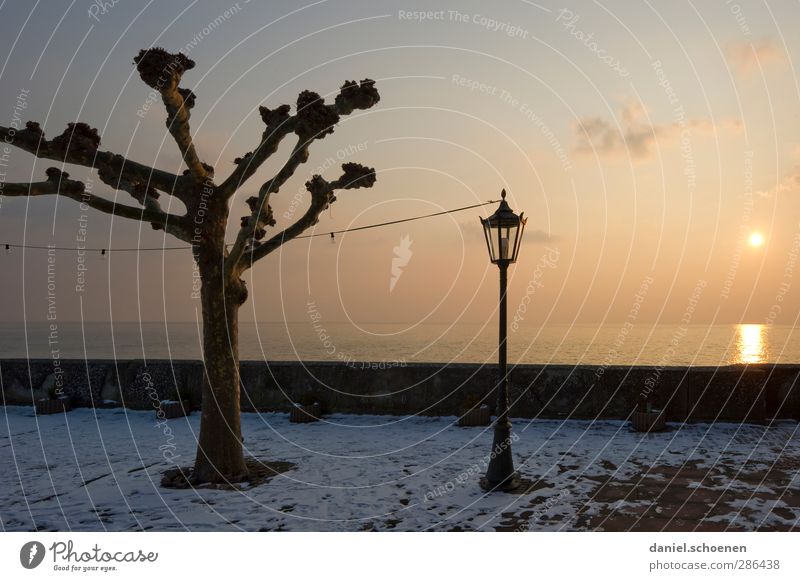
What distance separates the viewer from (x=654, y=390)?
1295cm

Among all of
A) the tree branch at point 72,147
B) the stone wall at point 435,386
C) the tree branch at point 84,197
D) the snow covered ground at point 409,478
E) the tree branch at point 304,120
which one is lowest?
the snow covered ground at point 409,478

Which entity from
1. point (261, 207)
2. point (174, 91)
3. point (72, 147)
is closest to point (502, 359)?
point (261, 207)

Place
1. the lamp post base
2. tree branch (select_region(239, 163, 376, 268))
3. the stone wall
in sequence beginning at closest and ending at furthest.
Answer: the lamp post base < tree branch (select_region(239, 163, 376, 268)) < the stone wall

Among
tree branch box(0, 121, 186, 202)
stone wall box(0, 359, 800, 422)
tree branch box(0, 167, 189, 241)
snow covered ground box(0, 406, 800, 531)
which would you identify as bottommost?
snow covered ground box(0, 406, 800, 531)

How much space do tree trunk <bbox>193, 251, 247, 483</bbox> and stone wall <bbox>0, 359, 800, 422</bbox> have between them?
5005 millimetres

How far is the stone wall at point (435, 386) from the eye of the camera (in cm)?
1281

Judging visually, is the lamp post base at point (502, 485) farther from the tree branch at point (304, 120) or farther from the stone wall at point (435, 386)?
the tree branch at point (304, 120)

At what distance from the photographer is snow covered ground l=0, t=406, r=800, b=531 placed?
23.7 ft

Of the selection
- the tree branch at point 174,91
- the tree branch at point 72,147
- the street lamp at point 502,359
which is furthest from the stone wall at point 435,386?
the tree branch at point 72,147

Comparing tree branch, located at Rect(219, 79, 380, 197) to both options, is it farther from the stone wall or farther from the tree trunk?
the stone wall

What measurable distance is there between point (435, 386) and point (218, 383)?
6274mm

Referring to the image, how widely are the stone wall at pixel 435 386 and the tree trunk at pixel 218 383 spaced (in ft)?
16.4

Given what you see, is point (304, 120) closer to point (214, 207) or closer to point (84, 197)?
point (214, 207)

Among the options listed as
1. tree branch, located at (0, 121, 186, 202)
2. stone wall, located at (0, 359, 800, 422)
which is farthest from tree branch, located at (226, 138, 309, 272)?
stone wall, located at (0, 359, 800, 422)
